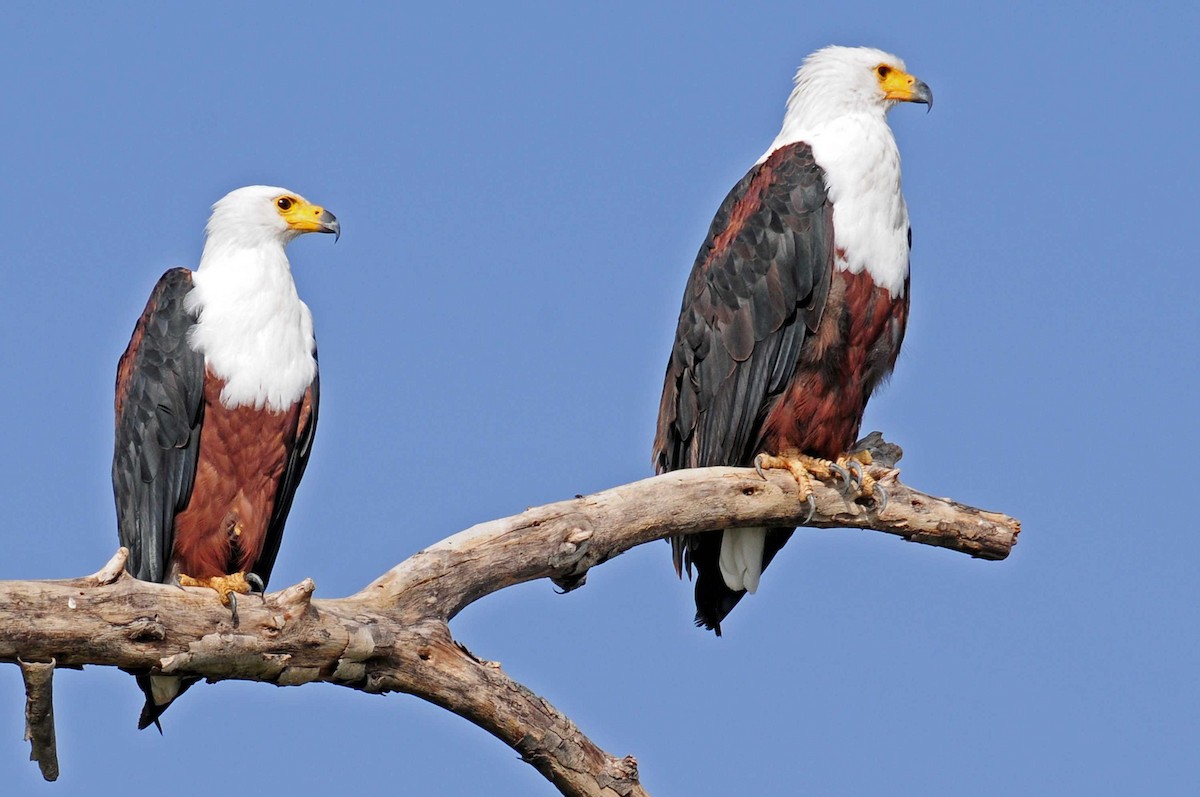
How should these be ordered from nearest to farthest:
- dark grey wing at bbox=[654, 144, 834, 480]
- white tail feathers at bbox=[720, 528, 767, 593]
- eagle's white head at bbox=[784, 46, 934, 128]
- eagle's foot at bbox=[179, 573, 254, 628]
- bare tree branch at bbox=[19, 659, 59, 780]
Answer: bare tree branch at bbox=[19, 659, 59, 780] → eagle's foot at bbox=[179, 573, 254, 628] → dark grey wing at bbox=[654, 144, 834, 480] → white tail feathers at bbox=[720, 528, 767, 593] → eagle's white head at bbox=[784, 46, 934, 128]

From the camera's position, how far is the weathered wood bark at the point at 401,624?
5.46 metres

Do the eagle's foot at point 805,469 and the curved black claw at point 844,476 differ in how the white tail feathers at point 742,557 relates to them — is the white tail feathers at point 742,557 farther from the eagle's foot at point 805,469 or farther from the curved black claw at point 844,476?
the curved black claw at point 844,476

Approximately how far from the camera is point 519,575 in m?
6.31

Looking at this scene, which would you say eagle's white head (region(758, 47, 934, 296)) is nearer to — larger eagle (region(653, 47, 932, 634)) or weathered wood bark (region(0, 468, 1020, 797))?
larger eagle (region(653, 47, 932, 634))

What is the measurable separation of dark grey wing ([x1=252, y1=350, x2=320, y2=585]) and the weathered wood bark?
1727mm

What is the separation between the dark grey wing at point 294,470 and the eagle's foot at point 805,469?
211cm

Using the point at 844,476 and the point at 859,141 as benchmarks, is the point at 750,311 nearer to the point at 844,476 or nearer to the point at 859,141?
the point at 844,476

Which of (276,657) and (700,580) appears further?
(700,580)

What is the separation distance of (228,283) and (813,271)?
108 inches

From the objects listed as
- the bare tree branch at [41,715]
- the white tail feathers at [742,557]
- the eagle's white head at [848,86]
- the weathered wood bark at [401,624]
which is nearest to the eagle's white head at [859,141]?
the eagle's white head at [848,86]

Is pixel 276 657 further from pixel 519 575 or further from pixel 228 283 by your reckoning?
pixel 228 283

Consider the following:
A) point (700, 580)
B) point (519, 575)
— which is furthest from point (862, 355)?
point (519, 575)

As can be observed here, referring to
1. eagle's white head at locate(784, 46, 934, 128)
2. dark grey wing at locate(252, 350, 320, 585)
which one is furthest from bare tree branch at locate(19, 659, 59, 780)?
eagle's white head at locate(784, 46, 934, 128)

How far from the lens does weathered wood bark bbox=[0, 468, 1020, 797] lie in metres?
5.46
